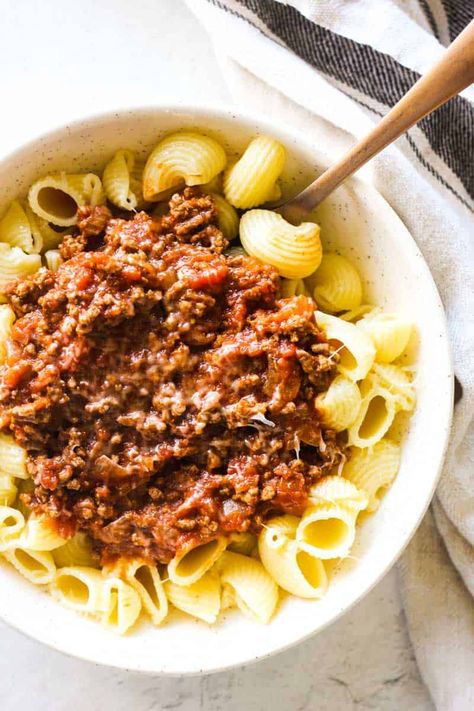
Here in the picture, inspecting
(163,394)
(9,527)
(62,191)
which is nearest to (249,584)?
(163,394)

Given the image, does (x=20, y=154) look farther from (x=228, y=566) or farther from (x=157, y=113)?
(x=228, y=566)

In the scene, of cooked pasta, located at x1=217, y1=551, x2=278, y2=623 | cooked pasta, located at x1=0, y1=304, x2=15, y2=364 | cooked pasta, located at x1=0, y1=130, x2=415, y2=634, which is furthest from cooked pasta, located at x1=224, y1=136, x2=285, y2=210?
cooked pasta, located at x1=217, y1=551, x2=278, y2=623

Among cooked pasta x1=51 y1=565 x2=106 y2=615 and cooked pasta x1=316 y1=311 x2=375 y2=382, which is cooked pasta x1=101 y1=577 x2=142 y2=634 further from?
cooked pasta x1=316 y1=311 x2=375 y2=382

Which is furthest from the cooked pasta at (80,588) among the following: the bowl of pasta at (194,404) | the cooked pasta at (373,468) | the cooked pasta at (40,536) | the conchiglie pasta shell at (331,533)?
the cooked pasta at (373,468)

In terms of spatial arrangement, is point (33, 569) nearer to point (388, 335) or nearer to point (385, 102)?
point (388, 335)

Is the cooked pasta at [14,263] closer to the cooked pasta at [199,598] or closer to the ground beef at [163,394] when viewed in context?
the ground beef at [163,394]

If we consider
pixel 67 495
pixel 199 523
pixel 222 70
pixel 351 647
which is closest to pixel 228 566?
pixel 199 523
